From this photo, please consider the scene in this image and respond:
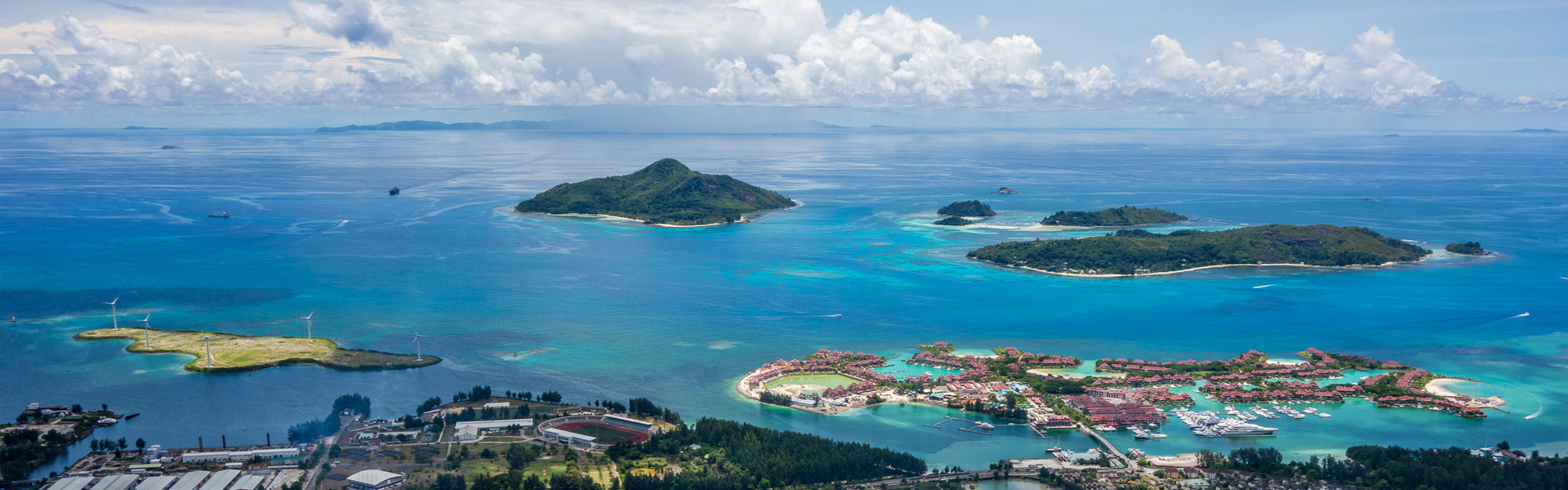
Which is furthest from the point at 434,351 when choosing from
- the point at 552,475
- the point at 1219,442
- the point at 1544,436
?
the point at 1544,436

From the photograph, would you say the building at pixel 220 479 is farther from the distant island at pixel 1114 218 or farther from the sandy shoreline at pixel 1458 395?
the distant island at pixel 1114 218

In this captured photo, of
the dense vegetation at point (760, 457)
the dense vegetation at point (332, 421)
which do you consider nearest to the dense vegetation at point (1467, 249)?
the dense vegetation at point (760, 457)

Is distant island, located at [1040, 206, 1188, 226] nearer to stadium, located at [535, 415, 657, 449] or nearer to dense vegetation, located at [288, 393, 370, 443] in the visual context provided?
stadium, located at [535, 415, 657, 449]

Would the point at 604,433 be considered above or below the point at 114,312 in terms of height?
below

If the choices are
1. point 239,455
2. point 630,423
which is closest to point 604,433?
point 630,423

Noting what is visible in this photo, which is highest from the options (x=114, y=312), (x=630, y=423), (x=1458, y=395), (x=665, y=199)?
(x=665, y=199)

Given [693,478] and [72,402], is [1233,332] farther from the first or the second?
[72,402]

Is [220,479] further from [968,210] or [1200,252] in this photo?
[968,210]
